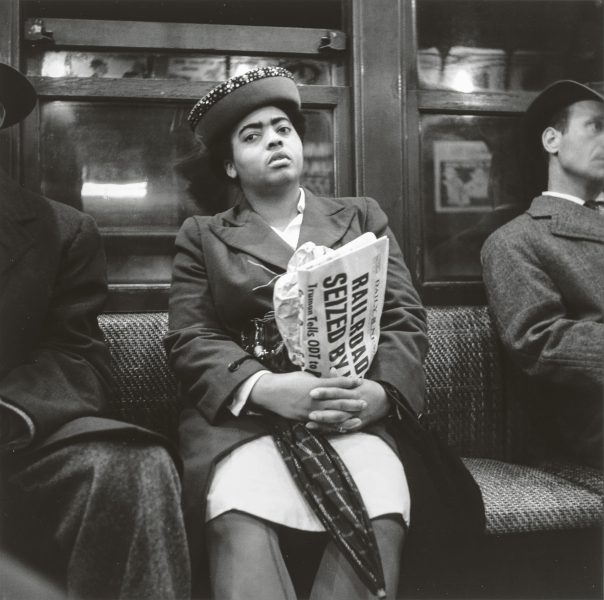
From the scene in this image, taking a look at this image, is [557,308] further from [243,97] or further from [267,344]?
[243,97]

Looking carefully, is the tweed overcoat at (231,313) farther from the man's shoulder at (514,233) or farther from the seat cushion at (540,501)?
the man's shoulder at (514,233)

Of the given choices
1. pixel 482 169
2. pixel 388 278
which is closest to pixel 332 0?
pixel 482 169

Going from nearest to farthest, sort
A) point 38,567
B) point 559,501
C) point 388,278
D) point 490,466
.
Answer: point 38,567 → point 559,501 → point 388,278 → point 490,466

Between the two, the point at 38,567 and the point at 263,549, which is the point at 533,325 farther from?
the point at 38,567

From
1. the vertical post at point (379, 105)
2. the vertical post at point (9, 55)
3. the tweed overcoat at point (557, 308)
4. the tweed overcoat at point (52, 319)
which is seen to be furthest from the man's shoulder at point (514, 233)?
the vertical post at point (9, 55)

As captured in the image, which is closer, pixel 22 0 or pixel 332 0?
pixel 22 0

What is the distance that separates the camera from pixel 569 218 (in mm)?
2342

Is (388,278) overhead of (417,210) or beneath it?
beneath

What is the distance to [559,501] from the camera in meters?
1.84

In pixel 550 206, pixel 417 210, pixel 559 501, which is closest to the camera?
pixel 559 501

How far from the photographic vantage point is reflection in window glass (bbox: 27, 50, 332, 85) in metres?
2.48

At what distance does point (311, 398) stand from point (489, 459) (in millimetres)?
926

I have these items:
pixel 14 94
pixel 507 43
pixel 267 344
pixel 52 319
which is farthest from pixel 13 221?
pixel 507 43

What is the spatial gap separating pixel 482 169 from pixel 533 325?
848 mm
